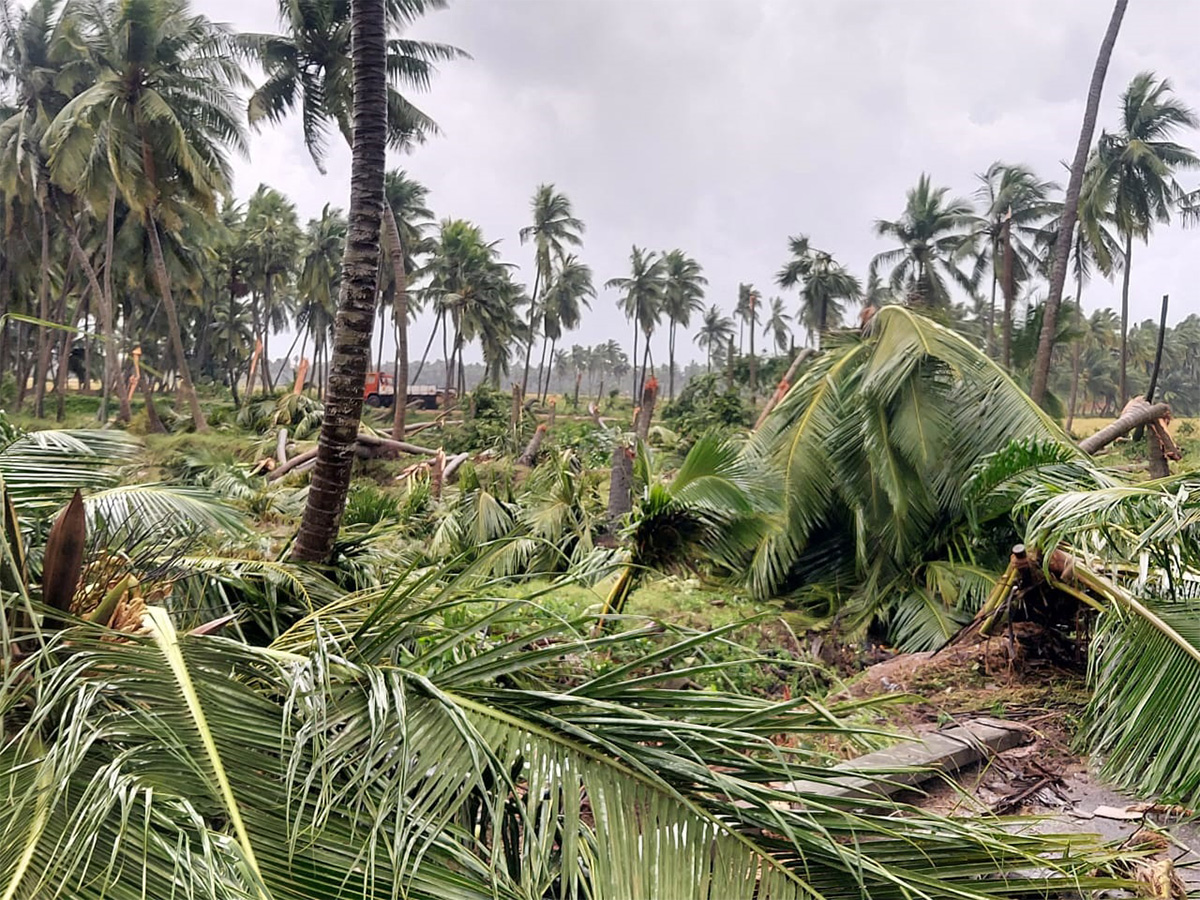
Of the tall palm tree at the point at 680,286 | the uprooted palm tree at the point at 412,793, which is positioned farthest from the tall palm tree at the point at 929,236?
the uprooted palm tree at the point at 412,793

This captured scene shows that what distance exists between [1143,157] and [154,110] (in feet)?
105

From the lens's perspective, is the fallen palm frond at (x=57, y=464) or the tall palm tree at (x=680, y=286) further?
the tall palm tree at (x=680, y=286)

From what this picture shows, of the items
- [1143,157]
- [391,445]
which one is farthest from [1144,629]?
[1143,157]

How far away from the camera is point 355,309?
4.51m

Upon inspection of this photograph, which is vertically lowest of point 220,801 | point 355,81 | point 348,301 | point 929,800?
point 929,800

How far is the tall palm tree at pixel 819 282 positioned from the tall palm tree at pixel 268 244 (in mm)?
28949

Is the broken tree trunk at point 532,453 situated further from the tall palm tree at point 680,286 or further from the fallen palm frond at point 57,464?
the tall palm tree at point 680,286

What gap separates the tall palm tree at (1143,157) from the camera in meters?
26.9

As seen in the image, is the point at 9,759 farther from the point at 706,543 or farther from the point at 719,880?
the point at 706,543

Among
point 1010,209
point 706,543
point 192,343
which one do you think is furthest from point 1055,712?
point 192,343

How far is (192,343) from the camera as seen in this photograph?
4884cm

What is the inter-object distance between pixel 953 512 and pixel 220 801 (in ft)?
20.2

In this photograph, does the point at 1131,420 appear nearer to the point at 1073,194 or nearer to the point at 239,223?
the point at 1073,194

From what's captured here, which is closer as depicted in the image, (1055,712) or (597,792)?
(597,792)
